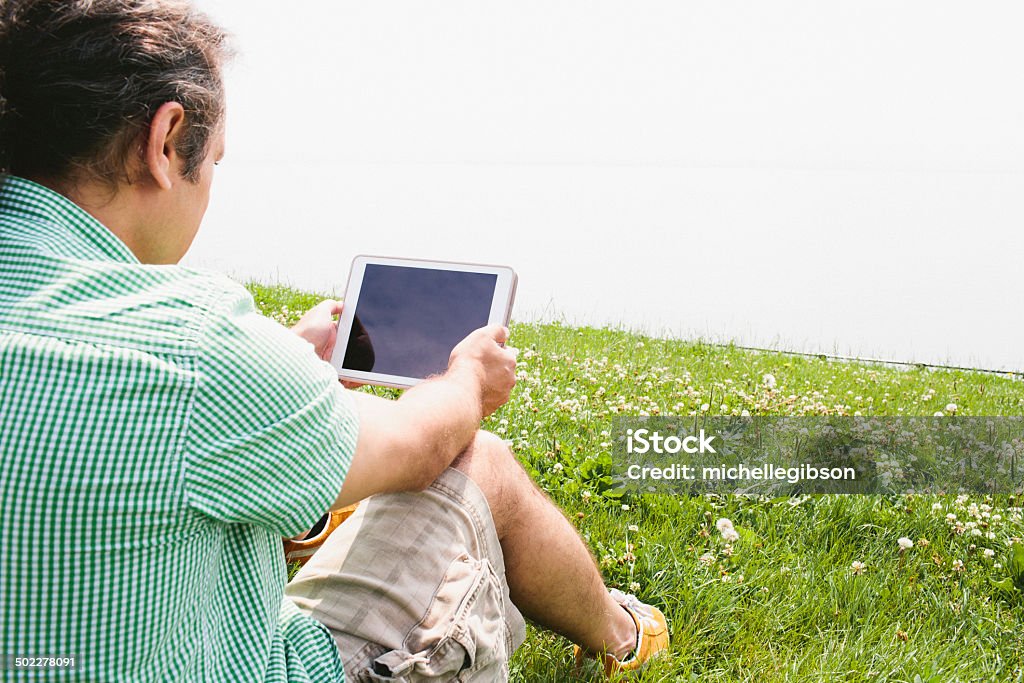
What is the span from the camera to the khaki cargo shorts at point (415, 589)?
163 centimetres

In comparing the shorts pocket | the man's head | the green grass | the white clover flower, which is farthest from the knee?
the white clover flower

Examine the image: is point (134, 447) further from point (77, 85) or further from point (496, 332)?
point (496, 332)

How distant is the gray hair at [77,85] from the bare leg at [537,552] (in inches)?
36.3

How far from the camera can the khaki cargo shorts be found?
5.36 ft

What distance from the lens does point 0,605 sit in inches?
43.4

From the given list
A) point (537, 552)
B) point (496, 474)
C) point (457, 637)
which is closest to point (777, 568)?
point (537, 552)

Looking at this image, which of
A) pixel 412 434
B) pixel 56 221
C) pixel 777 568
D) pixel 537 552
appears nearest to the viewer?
pixel 56 221

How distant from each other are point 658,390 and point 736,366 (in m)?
1.44

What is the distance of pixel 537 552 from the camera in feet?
6.66

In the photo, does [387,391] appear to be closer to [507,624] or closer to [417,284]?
[417,284]

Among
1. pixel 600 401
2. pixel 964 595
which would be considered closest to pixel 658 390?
pixel 600 401

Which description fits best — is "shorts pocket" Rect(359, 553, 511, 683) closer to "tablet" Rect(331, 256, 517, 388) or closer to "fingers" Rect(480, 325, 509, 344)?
"fingers" Rect(480, 325, 509, 344)

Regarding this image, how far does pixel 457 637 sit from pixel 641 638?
1007 millimetres

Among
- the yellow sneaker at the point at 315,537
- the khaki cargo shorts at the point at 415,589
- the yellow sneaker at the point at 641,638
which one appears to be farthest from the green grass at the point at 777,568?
the khaki cargo shorts at the point at 415,589
